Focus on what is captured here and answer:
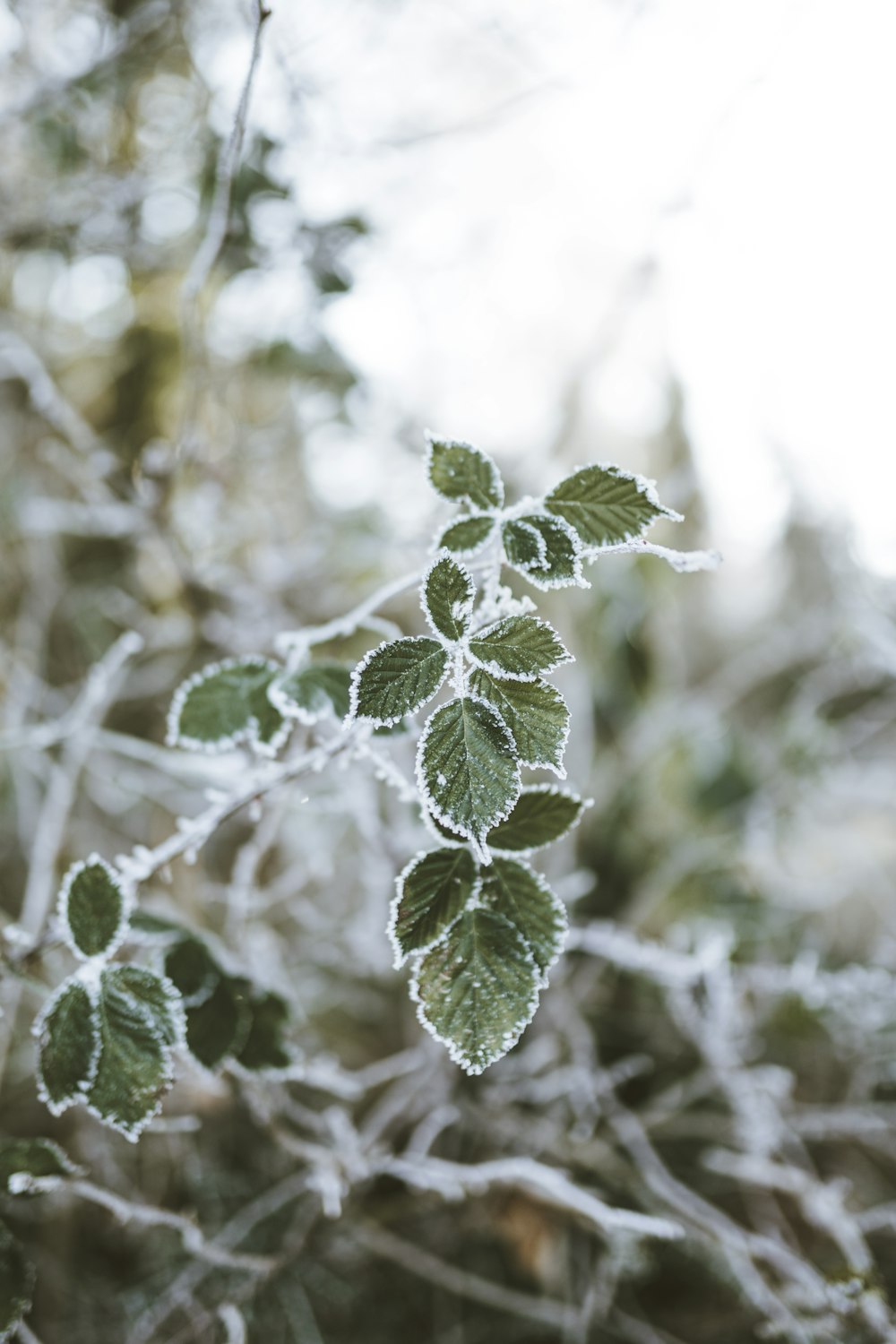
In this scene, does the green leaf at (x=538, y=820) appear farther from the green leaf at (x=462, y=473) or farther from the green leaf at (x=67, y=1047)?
the green leaf at (x=67, y=1047)

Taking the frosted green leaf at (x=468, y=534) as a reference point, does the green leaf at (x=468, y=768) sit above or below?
below

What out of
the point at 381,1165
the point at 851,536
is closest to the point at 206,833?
the point at 381,1165

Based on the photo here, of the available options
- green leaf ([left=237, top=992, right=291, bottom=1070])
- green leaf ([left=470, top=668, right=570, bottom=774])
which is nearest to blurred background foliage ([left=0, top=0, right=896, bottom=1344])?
green leaf ([left=237, top=992, right=291, bottom=1070])

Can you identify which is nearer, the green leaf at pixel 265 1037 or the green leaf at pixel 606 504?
the green leaf at pixel 606 504

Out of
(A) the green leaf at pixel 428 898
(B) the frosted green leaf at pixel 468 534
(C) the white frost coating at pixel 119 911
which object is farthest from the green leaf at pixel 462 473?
(C) the white frost coating at pixel 119 911

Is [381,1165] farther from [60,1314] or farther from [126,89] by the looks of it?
[126,89]

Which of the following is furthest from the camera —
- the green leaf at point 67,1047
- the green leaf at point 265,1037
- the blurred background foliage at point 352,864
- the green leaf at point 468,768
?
the blurred background foliage at point 352,864
